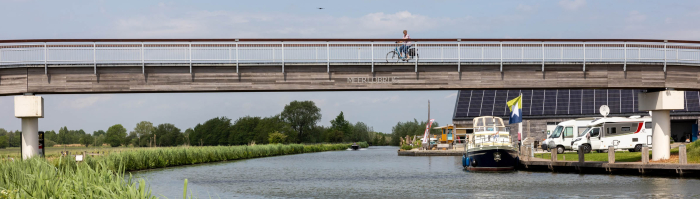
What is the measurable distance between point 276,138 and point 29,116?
9394 cm

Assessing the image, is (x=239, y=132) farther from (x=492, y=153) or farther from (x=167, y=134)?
(x=492, y=153)

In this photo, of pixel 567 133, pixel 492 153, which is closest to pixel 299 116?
pixel 567 133

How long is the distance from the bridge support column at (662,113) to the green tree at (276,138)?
93.9 metres

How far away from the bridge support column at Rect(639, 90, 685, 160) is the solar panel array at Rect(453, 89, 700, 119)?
25.8m

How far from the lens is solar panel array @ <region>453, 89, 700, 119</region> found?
57312mm

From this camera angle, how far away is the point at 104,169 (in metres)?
13.2

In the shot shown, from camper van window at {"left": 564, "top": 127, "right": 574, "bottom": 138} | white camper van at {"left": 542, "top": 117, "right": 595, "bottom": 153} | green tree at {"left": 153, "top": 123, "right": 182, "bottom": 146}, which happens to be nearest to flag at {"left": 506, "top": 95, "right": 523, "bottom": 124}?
white camper van at {"left": 542, "top": 117, "right": 595, "bottom": 153}

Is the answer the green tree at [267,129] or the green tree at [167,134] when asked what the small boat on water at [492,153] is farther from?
the green tree at [167,134]

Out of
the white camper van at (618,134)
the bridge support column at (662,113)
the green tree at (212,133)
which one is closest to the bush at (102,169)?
the bridge support column at (662,113)

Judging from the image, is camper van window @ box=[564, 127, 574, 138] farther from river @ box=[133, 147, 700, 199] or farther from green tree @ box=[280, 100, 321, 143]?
green tree @ box=[280, 100, 321, 143]

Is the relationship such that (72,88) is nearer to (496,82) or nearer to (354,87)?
(354,87)

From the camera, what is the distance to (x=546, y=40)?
27.3 m

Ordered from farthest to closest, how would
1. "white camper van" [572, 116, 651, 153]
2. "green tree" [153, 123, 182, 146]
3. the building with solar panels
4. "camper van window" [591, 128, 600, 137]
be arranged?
"green tree" [153, 123, 182, 146] → the building with solar panels → "camper van window" [591, 128, 600, 137] → "white camper van" [572, 116, 651, 153]

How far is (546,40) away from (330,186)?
11.5 meters
